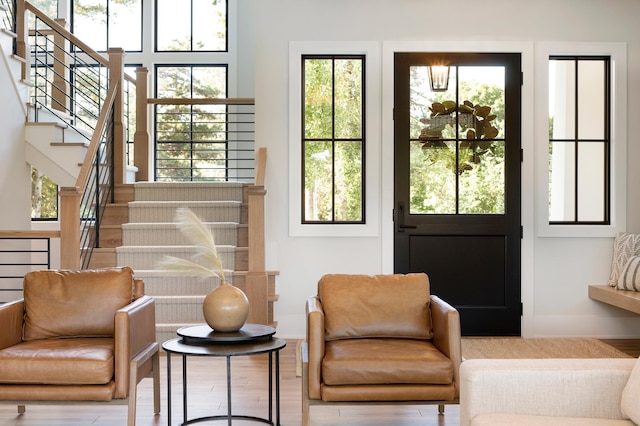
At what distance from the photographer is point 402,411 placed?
14.1ft

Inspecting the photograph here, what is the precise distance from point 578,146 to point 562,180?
0.32 meters

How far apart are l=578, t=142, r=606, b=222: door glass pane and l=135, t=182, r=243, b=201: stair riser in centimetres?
310

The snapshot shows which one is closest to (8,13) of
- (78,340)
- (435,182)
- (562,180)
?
(435,182)

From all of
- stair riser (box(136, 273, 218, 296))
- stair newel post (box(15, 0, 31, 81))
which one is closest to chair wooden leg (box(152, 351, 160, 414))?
stair riser (box(136, 273, 218, 296))

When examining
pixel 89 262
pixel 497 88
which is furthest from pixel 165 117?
pixel 497 88

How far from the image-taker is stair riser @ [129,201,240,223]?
708 centimetres

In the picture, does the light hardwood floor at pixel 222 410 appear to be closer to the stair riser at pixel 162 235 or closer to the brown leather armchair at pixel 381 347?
the brown leather armchair at pixel 381 347

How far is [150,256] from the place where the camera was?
652 cm

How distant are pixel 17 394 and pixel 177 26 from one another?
7.35 metres

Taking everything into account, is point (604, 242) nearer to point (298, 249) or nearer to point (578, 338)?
point (578, 338)

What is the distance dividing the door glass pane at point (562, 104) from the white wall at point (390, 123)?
20 centimetres

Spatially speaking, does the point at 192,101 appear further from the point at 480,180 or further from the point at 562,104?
the point at 562,104

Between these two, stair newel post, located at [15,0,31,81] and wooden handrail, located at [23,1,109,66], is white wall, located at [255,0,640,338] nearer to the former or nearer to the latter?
wooden handrail, located at [23,1,109,66]

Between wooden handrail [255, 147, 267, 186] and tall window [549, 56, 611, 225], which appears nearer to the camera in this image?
wooden handrail [255, 147, 267, 186]
